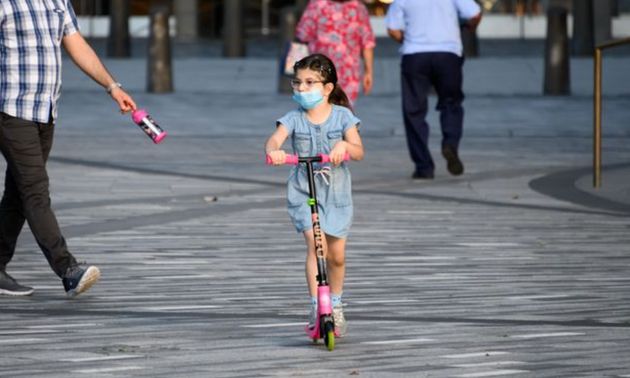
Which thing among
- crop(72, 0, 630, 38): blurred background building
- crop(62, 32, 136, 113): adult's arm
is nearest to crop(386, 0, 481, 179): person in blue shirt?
crop(62, 32, 136, 113): adult's arm

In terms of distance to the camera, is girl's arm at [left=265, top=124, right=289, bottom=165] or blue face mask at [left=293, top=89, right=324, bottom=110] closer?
girl's arm at [left=265, top=124, right=289, bottom=165]

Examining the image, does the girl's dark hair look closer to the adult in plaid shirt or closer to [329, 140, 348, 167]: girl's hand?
[329, 140, 348, 167]: girl's hand

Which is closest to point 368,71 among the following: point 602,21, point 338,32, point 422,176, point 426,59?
point 338,32

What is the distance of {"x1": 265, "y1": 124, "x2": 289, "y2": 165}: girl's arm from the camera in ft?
22.9

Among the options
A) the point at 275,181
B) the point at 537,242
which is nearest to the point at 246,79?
the point at 275,181

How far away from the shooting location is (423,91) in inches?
591

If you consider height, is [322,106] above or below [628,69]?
above

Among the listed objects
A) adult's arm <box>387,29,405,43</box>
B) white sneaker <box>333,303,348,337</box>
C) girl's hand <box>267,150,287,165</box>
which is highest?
girl's hand <box>267,150,287,165</box>

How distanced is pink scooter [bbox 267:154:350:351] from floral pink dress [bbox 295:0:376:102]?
7.45 m

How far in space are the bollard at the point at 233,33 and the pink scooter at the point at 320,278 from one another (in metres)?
26.1

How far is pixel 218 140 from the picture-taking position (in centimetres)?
1895

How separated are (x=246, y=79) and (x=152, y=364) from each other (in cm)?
2046

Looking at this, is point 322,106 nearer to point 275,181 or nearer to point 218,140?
point 275,181

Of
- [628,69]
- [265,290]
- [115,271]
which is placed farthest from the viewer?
[628,69]
